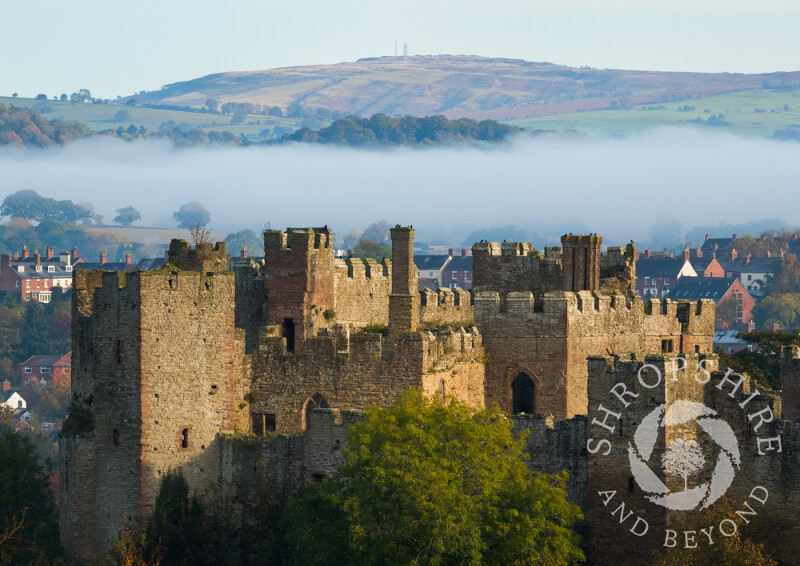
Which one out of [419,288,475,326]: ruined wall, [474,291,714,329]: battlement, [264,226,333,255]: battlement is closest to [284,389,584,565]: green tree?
[474,291,714,329]: battlement

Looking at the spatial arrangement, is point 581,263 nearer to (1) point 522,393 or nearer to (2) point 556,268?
(2) point 556,268

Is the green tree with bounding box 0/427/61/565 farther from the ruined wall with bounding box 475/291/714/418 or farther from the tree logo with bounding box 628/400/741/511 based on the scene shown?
the tree logo with bounding box 628/400/741/511

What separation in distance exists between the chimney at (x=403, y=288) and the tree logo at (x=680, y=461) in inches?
486

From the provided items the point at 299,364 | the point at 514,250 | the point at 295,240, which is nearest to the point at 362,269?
the point at 295,240

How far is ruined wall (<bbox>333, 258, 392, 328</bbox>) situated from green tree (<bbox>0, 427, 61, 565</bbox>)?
13.9 meters

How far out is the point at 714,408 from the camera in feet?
187

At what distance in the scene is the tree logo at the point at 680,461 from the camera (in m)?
56.2

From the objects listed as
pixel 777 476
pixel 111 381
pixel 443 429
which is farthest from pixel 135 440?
pixel 777 476

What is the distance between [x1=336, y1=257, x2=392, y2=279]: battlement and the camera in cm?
7244

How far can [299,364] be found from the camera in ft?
215

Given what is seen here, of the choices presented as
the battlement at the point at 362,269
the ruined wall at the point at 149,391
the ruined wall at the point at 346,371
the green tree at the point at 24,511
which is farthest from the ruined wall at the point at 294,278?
the green tree at the point at 24,511

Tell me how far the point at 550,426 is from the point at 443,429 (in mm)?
4117

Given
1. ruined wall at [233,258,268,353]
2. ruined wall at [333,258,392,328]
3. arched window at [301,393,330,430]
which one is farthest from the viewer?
ruined wall at [333,258,392,328]

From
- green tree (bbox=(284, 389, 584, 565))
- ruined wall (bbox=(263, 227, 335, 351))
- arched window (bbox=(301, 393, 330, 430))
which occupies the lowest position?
green tree (bbox=(284, 389, 584, 565))
